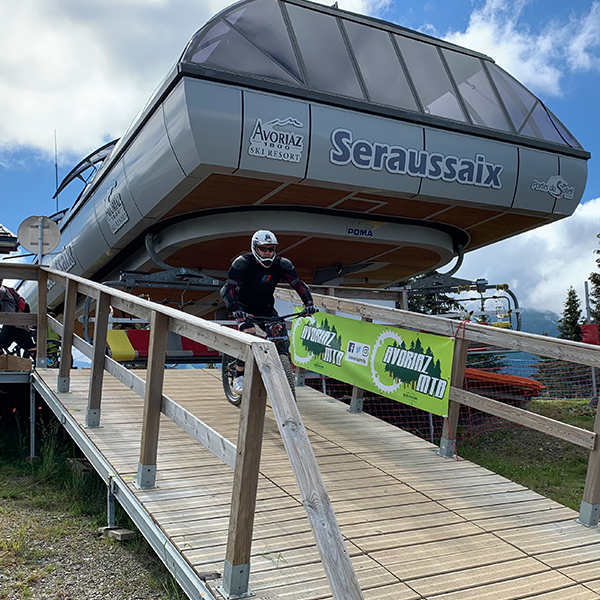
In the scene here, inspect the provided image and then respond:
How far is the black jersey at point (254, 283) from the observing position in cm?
593

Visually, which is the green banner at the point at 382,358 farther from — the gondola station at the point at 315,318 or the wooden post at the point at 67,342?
the wooden post at the point at 67,342

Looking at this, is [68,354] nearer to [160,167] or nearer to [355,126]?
[160,167]

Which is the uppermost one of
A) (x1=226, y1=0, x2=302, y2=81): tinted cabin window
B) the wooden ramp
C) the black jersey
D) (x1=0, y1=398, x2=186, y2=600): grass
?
(x1=226, y1=0, x2=302, y2=81): tinted cabin window

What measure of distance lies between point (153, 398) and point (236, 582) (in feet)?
5.13

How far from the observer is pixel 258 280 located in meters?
6.07

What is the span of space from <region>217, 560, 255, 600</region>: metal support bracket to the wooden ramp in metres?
0.08

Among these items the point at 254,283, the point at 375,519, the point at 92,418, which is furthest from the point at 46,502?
the point at 375,519

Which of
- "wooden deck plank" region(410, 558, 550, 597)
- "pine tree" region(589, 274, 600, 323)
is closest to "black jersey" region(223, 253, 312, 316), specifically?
"wooden deck plank" region(410, 558, 550, 597)

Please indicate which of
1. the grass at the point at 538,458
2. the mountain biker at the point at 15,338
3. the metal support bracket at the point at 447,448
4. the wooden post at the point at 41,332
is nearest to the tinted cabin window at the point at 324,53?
the wooden post at the point at 41,332

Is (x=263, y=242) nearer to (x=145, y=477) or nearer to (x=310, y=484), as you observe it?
(x=145, y=477)

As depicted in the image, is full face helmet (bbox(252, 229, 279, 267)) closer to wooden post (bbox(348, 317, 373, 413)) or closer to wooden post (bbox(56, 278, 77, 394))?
wooden post (bbox(348, 317, 373, 413))

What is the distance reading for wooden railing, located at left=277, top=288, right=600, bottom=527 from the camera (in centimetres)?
422

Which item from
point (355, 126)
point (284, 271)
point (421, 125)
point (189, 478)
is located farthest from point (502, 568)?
point (421, 125)

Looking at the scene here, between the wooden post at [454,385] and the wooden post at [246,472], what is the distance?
2986 millimetres
